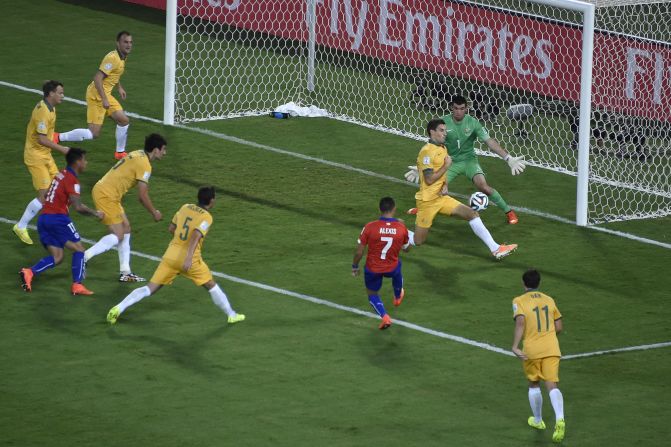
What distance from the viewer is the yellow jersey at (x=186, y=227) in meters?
15.8

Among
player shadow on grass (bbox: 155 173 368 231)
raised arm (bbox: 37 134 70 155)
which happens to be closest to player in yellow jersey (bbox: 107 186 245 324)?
raised arm (bbox: 37 134 70 155)

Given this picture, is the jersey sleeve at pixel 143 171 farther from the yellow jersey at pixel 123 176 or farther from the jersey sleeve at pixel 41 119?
the jersey sleeve at pixel 41 119

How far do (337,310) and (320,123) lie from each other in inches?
342

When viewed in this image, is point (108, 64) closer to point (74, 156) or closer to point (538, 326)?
point (74, 156)

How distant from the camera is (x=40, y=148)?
19.0 m

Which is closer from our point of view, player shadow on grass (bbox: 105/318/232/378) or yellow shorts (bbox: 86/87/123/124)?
player shadow on grass (bbox: 105/318/232/378)

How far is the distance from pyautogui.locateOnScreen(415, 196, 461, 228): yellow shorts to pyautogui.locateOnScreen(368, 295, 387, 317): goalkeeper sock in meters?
2.36

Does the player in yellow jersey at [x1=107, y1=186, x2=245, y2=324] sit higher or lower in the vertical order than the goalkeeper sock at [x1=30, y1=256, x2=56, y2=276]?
higher

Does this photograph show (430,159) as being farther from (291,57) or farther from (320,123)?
(291,57)

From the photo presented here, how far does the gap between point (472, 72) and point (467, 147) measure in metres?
4.44

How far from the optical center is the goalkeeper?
785 inches

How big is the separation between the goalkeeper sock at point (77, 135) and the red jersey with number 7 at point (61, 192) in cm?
512

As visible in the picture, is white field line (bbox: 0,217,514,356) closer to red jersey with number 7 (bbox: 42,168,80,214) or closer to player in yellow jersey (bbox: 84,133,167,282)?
player in yellow jersey (bbox: 84,133,167,282)

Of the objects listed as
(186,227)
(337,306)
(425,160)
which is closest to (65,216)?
(186,227)
